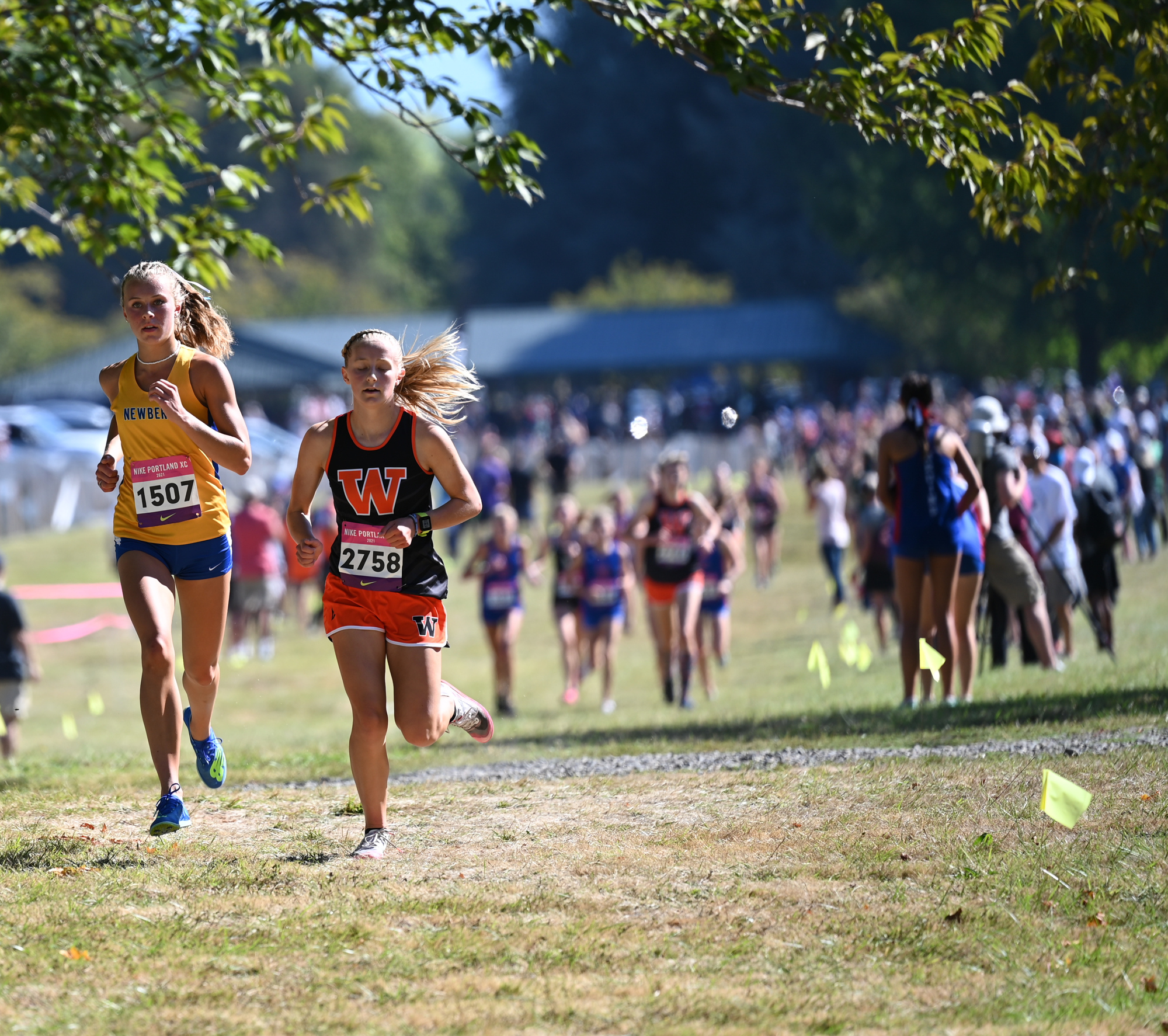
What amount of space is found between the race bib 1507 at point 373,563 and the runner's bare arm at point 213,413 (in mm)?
531

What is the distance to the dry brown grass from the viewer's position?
4332 millimetres

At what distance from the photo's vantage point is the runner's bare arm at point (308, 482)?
222 inches

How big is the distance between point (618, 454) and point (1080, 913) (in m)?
36.6

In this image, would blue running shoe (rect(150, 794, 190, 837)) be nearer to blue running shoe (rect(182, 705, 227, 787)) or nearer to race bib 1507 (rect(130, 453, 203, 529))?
blue running shoe (rect(182, 705, 227, 787))

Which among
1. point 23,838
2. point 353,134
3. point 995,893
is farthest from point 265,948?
point 353,134

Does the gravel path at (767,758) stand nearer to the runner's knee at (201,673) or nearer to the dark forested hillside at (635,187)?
the runner's knee at (201,673)

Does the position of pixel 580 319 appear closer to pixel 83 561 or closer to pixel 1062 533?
pixel 83 561

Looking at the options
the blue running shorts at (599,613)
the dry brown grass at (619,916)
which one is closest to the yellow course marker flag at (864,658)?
the blue running shorts at (599,613)

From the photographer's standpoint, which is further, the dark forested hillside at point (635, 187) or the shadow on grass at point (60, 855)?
the dark forested hillside at point (635, 187)

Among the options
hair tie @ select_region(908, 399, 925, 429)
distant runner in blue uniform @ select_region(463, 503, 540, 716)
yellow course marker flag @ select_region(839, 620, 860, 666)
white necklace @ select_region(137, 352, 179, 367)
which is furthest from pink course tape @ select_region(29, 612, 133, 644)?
white necklace @ select_region(137, 352, 179, 367)

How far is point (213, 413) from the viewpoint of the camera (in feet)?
19.4

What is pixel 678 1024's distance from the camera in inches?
166

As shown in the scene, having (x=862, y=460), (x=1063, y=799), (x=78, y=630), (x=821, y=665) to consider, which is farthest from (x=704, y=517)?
(x=78, y=630)

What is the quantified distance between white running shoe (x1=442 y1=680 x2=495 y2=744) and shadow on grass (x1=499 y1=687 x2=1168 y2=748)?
2.76 metres
